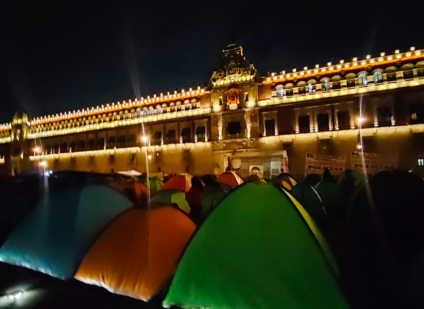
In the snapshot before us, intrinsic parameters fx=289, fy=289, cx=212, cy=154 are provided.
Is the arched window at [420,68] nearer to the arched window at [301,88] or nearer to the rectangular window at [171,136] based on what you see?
the arched window at [301,88]

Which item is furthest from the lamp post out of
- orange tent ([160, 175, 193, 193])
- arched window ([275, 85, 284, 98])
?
orange tent ([160, 175, 193, 193])

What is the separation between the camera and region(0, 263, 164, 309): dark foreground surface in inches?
198

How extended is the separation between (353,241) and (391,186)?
1815mm

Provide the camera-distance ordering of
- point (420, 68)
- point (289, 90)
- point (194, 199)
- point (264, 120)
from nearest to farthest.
Result: point (194, 199) → point (420, 68) → point (289, 90) → point (264, 120)

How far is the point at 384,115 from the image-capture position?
1133 inches

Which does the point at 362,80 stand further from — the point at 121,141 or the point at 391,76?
the point at 121,141

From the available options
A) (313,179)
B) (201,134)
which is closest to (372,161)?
(313,179)

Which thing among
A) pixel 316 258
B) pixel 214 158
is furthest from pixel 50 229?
pixel 214 158

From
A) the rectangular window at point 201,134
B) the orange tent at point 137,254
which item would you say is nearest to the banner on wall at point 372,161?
the orange tent at point 137,254

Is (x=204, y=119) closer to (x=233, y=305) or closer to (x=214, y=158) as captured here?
(x=214, y=158)

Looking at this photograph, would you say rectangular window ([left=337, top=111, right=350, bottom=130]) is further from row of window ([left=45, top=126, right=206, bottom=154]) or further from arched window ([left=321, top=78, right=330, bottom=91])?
row of window ([left=45, top=126, right=206, bottom=154])

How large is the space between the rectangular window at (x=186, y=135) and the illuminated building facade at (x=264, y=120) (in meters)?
0.14

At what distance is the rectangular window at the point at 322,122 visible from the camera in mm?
31078

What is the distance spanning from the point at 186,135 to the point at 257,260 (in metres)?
34.6
